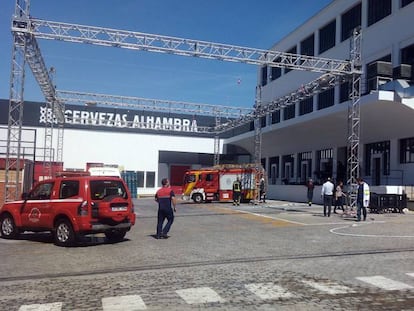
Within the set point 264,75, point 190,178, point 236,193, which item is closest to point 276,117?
point 264,75

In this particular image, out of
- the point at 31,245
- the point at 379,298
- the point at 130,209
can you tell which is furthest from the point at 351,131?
the point at 379,298

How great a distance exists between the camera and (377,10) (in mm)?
36031

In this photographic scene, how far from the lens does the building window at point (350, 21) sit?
39156mm

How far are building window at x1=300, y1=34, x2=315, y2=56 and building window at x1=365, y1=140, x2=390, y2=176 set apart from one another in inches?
538

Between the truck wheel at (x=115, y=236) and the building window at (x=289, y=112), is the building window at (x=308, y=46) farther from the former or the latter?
the truck wheel at (x=115, y=236)

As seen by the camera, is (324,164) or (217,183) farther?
(324,164)

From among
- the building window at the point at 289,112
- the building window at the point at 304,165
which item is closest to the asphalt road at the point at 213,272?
the building window at the point at 304,165

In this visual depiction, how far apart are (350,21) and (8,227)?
112 feet

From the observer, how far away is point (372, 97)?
95.8ft

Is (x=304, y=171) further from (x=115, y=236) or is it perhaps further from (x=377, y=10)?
(x=115, y=236)

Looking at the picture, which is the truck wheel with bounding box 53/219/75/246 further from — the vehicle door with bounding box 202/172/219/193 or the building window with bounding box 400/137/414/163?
the building window with bounding box 400/137/414/163

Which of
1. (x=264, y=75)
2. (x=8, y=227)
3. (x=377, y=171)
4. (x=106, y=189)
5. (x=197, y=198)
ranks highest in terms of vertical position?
(x=264, y=75)

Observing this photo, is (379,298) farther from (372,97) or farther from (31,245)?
(372,97)

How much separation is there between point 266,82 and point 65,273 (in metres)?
51.5
